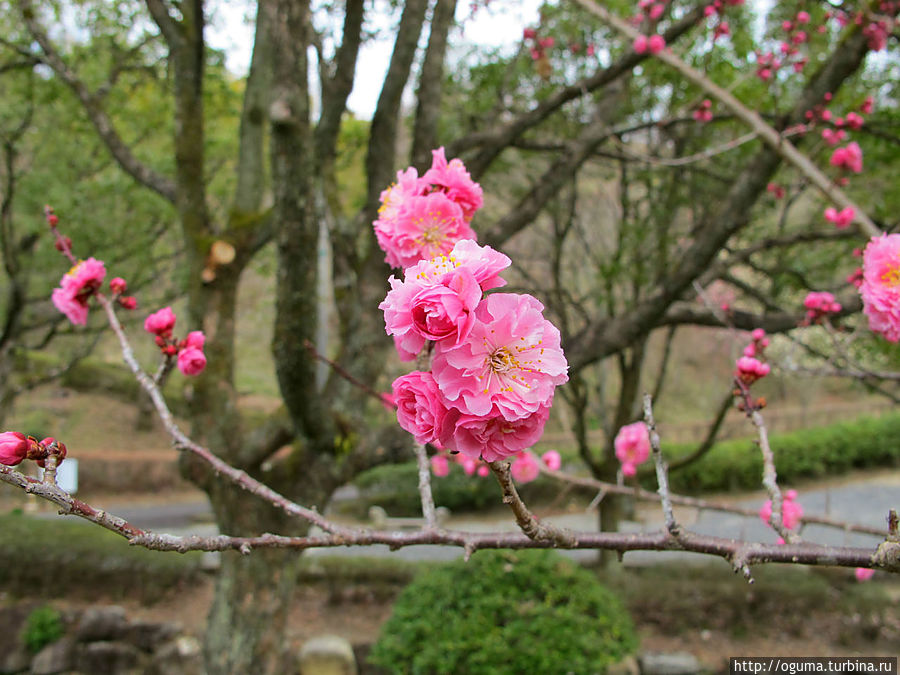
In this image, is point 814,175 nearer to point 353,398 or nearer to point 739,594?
point 353,398

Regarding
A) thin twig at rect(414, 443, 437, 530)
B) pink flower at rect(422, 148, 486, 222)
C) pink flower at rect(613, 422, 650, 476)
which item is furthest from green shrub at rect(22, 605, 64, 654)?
pink flower at rect(422, 148, 486, 222)

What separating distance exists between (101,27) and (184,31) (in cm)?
285

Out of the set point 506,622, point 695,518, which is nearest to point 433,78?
point 506,622

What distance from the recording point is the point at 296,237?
260cm

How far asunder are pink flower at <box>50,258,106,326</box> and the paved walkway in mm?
7600

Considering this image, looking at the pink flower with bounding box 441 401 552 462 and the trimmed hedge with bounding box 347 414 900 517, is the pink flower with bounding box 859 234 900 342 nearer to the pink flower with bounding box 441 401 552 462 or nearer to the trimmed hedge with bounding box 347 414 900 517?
the pink flower with bounding box 441 401 552 462

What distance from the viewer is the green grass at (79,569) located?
6.70 m

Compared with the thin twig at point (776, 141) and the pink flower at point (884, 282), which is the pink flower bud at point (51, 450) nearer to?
the pink flower at point (884, 282)

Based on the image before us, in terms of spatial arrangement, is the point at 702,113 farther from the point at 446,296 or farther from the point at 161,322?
the point at 446,296

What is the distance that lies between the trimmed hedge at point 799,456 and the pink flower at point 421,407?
12191 mm

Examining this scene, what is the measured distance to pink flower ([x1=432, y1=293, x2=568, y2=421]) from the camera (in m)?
0.74

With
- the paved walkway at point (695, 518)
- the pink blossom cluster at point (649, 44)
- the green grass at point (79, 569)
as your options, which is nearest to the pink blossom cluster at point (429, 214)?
the pink blossom cluster at point (649, 44)

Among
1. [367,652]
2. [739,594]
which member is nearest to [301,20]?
[367,652]

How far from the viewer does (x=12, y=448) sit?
2.83 ft
